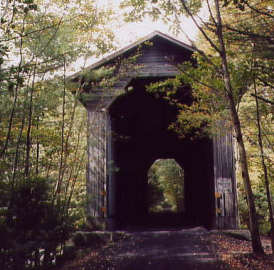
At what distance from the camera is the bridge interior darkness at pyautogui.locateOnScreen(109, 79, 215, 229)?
13.5 meters

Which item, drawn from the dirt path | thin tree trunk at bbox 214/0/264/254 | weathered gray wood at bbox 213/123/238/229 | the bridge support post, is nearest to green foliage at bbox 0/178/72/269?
the dirt path

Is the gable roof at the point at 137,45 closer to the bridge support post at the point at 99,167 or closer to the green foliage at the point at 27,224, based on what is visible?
the bridge support post at the point at 99,167

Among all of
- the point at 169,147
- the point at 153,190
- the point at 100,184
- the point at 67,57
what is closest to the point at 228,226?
the point at 100,184

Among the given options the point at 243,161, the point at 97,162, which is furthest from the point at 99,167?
the point at 243,161

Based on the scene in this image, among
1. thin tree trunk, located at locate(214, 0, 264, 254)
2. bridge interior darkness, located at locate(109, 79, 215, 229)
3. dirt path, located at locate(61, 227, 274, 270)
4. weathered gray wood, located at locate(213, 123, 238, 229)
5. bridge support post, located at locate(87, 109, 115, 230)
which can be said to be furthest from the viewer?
bridge interior darkness, located at locate(109, 79, 215, 229)

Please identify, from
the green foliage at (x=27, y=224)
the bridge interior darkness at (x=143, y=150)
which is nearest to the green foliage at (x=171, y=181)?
the bridge interior darkness at (x=143, y=150)

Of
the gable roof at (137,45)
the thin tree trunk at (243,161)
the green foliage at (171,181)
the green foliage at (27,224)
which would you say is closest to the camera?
the green foliage at (27,224)

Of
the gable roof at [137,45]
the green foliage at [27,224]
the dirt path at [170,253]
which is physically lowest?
the dirt path at [170,253]

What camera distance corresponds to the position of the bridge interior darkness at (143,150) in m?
13.5

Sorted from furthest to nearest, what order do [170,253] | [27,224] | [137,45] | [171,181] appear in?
[171,181] → [137,45] → [170,253] → [27,224]

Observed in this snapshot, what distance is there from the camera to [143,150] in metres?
20.7

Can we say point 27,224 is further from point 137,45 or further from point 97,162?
point 137,45

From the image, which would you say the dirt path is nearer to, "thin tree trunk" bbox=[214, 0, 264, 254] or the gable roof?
"thin tree trunk" bbox=[214, 0, 264, 254]

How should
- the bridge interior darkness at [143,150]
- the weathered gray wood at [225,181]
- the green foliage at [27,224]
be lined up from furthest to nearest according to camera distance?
the bridge interior darkness at [143,150], the weathered gray wood at [225,181], the green foliage at [27,224]
